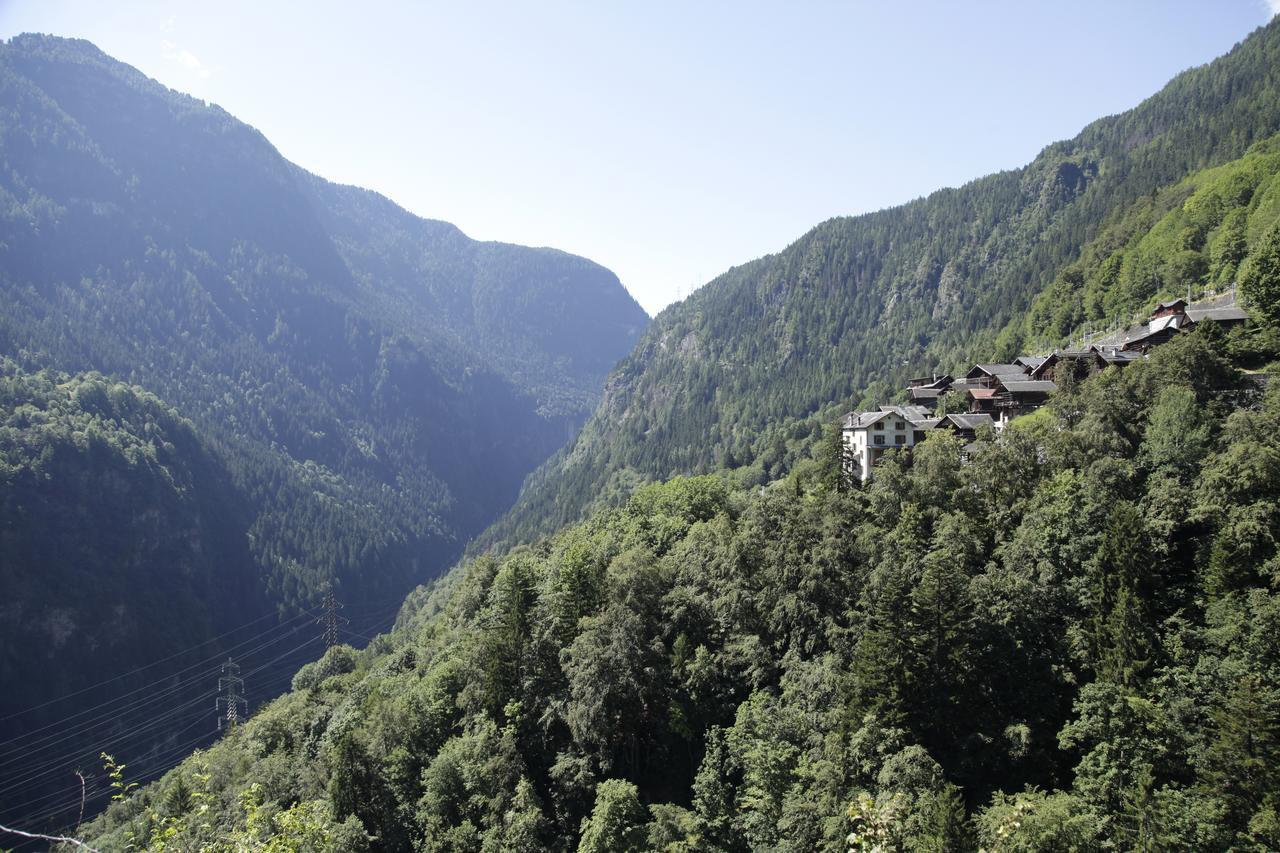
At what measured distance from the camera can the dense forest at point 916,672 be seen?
3055cm

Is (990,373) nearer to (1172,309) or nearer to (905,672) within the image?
(1172,309)

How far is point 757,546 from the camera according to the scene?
51.0m

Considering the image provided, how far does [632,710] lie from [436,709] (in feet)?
66.7

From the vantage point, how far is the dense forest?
3055 cm

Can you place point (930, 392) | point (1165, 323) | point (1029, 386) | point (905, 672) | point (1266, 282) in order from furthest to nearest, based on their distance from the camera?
point (930, 392), point (1029, 386), point (1165, 323), point (1266, 282), point (905, 672)

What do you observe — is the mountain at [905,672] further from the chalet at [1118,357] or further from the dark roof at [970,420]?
the chalet at [1118,357]

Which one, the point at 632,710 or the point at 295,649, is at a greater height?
the point at 632,710

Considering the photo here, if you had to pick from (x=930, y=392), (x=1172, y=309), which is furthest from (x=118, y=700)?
(x=1172, y=309)

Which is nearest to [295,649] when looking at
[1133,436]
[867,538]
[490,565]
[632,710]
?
[490,565]

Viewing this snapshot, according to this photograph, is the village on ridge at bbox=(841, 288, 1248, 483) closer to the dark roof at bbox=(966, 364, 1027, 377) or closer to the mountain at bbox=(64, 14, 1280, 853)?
the dark roof at bbox=(966, 364, 1027, 377)

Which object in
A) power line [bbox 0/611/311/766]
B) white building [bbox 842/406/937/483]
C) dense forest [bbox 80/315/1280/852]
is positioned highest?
white building [bbox 842/406/937/483]

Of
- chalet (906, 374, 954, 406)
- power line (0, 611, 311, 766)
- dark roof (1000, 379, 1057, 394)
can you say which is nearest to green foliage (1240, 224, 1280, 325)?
dark roof (1000, 379, 1057, 394)

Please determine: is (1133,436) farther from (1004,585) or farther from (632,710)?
(632,710)

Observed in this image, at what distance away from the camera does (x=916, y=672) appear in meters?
38.1
